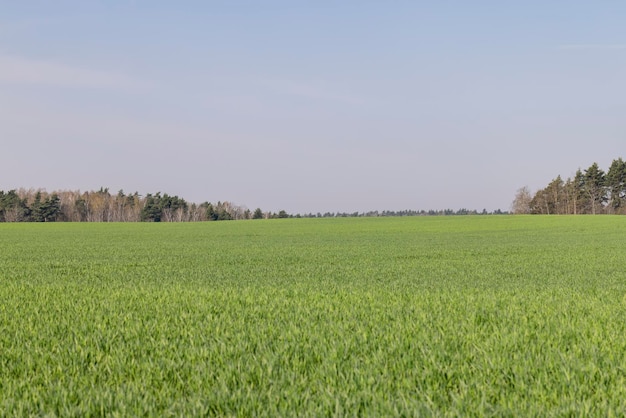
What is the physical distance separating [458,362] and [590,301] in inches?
207

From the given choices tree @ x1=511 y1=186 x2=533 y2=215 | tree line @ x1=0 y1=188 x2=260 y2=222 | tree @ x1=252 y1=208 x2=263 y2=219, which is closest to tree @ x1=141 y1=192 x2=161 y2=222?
tree line @ x1=0 y1=188 x2=260 y2=222

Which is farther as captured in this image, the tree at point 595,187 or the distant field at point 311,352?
the tree at point 595,187

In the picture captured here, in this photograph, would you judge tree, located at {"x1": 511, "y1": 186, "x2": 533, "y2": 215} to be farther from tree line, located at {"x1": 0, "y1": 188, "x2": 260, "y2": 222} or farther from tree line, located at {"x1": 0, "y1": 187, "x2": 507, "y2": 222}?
tree line, located at {"x1": 0, "y1": 188, "x2": 260, "y2": 222}

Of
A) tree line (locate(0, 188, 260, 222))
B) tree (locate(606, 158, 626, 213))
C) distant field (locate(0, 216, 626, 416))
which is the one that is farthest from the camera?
tree line (locate(0, 188, 260, 222))

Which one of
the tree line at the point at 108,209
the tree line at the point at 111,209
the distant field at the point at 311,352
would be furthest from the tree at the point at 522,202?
the distant field at the point at 311,352

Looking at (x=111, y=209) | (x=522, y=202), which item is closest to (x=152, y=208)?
(x=111, y=209)

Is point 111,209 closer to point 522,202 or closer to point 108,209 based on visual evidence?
point 108,209

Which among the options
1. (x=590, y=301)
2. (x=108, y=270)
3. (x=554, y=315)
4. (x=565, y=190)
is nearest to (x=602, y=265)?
(x=590, y=301)

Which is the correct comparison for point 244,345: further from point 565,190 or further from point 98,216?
point 98,216

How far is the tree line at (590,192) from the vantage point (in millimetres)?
101750

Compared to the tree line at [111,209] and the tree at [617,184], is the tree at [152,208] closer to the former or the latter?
the tree line at [111,209]

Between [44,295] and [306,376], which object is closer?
[306,376]

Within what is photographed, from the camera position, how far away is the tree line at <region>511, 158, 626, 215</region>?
334 ft

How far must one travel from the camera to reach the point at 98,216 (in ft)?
454
